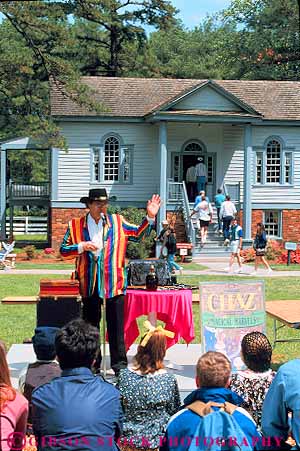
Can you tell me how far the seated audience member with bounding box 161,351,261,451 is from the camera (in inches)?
165

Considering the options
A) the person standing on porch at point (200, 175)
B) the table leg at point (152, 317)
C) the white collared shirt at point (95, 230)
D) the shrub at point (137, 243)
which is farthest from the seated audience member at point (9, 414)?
the person standing on porch at point (200, 175)

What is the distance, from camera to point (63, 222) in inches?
1224

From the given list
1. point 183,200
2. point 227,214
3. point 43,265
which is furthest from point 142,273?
point 183,200

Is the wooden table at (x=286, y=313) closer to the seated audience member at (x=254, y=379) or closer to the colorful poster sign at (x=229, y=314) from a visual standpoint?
the colorful poster sign at (x=229, y=314)

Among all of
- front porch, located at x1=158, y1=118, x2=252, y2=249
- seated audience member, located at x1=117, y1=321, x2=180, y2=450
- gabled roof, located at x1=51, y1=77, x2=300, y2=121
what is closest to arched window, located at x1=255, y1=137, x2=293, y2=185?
front porch, located at x1=158, y1=118, x2=252, y2=249

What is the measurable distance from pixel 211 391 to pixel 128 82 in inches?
1168

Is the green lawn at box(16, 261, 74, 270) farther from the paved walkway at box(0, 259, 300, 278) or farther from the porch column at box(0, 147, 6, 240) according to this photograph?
the porch column at box(0, 147, 6, 240)

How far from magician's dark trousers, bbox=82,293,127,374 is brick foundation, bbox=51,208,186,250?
22.1 metres

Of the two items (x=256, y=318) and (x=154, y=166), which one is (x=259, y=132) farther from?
(x=256, y=318)

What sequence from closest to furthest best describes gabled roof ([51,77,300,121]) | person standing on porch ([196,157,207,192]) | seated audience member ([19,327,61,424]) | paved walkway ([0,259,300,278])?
seated audience member ([19,327,61,424])
paved walkway ([0,259,300,278])
gabled roof ([51,77,300,121])
person standing on porch ([196,157,207,192])

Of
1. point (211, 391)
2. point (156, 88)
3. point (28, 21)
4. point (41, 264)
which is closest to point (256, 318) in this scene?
point (211, 391)

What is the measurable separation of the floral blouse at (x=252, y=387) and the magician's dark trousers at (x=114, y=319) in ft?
9.54

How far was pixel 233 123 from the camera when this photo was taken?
101 feet

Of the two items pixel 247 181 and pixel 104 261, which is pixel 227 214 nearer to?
pixel 247 181
